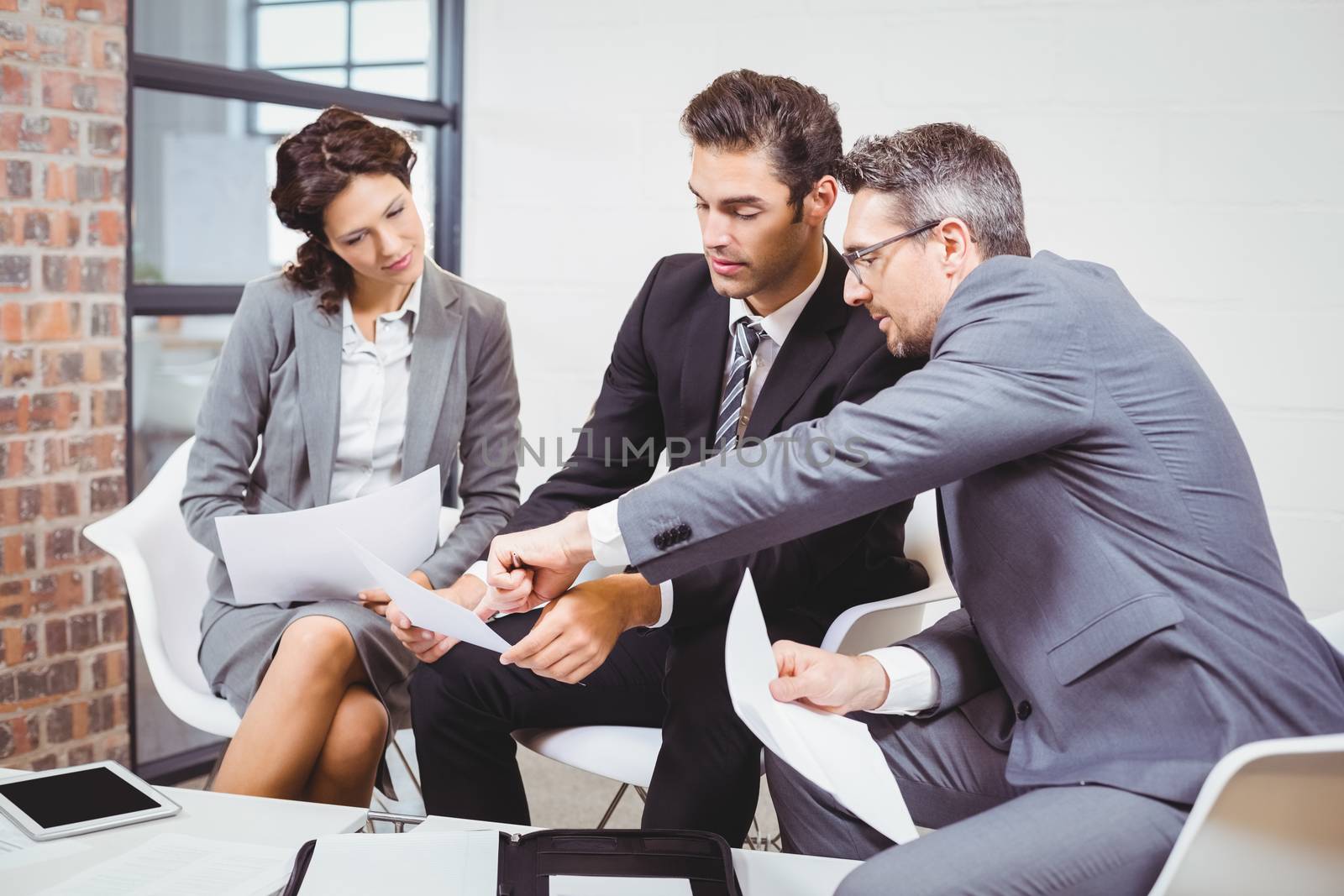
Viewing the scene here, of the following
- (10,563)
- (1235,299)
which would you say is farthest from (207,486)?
(1235,299)

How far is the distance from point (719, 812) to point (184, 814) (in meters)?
0.70

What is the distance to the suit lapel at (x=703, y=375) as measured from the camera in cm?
199

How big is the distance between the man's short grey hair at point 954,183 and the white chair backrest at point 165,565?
1.37 m

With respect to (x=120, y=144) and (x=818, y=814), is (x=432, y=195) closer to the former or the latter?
(x=120, y=144)

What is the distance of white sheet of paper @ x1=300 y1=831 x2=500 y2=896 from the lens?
3.87 feet

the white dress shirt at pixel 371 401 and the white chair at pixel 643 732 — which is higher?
the white dress shirt at pixel 371 401

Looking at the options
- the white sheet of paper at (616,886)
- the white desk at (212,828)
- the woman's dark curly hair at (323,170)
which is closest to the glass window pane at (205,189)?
the woman's dark curly hair at (323,170)

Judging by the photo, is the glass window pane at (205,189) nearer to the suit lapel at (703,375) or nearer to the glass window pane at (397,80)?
the glass window pane at (397,80)

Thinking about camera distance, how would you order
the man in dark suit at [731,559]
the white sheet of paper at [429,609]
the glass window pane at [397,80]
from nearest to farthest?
the white sheet of paper at [429,609] < the man in dark suit at [731,559] < the glass window pane at [397,80]

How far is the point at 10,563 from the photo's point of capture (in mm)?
2354

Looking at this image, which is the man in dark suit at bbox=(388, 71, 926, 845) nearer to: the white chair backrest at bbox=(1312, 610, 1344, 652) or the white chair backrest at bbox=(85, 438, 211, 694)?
the white chair backrest at bbox=(85, 438, 211, 694)

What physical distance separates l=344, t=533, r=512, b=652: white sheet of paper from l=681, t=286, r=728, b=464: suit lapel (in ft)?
2.15

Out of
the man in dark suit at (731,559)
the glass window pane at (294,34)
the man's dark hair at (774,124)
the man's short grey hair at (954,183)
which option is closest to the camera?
the man's short grey hair at (954,183)

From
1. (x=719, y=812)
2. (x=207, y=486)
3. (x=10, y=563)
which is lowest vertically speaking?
(x=719, y=812)
